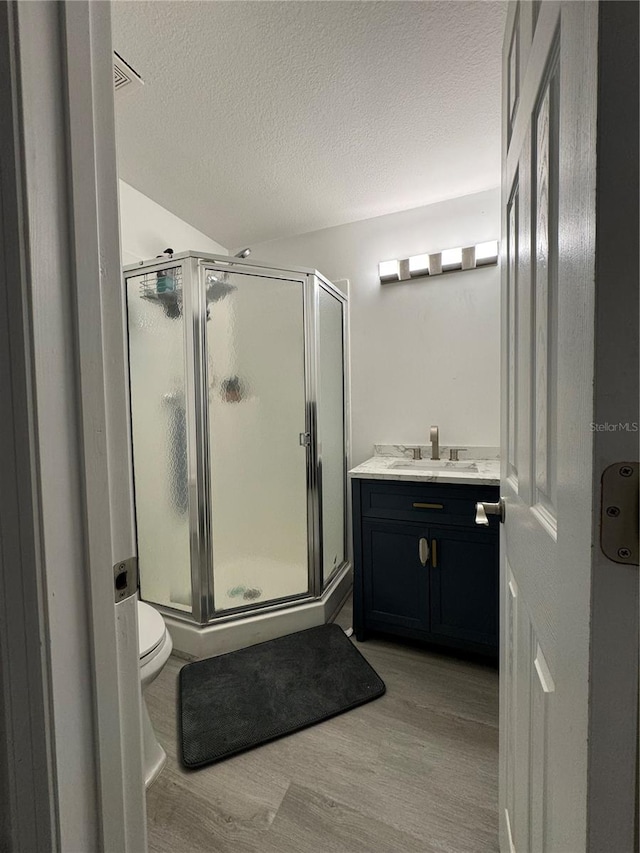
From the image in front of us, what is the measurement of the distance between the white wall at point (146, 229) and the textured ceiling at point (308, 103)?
0.24 feet

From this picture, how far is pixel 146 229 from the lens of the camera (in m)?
2.03

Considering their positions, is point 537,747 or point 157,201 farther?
point 157,201

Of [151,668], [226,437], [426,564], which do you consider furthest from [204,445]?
[426,564]

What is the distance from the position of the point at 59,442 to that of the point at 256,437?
154 centimetres

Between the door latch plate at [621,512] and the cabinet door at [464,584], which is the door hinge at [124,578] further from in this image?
the cabinet door at [464,584]

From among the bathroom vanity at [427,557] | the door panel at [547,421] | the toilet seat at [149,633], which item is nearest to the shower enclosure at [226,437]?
the bathroom vanity at [427,557]

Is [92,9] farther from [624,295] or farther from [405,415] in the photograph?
[405,415]

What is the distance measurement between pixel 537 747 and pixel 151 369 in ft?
6.44

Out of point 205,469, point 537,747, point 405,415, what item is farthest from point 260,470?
point 537,747

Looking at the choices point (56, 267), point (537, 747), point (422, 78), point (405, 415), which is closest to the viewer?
point (56, 267)

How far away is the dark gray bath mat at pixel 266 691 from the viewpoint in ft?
4.28

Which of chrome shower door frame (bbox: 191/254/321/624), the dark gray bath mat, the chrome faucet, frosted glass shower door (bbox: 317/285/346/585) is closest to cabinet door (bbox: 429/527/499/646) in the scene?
the dark gray bath mat

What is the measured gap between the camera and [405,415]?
2338 mm

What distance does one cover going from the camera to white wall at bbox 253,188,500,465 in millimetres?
2119
